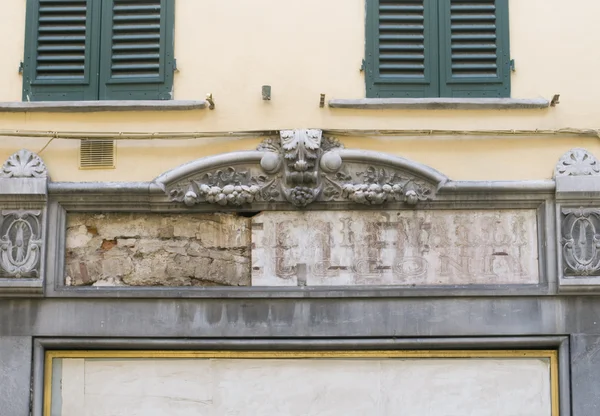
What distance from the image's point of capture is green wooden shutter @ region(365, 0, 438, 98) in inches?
360

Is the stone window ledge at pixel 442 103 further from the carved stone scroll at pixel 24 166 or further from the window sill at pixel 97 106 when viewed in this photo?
the carved stone scroll at pixel 24 166

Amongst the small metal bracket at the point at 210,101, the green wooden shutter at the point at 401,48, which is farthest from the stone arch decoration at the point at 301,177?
the green wooden shutter at the point at 401,48

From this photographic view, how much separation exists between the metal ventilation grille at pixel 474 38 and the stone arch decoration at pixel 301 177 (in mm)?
1113

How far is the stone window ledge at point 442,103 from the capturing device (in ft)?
29.5

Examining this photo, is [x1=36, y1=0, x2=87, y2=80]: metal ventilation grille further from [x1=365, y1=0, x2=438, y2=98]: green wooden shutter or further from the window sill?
[x1=365, y1=0, x2=438, y2=98]: green wooden shutter

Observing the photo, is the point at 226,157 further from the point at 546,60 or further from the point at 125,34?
the point at 546,60

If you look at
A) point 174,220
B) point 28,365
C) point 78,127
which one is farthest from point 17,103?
point 28,365

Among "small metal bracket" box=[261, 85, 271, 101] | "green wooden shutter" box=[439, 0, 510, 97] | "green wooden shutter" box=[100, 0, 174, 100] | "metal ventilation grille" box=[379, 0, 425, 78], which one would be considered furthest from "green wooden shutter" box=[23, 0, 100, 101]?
"green wooden shutter" box=[439, 0, 510, 97]

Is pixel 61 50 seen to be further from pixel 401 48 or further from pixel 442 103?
pixel 442 103

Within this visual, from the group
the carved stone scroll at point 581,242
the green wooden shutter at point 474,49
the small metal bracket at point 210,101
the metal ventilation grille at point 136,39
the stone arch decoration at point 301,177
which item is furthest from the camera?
the metal ventilation grille at point 136,39

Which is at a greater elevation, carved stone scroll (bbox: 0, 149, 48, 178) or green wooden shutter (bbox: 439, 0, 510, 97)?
green wooden shutter (bbox: 439, 0, 510, 97)

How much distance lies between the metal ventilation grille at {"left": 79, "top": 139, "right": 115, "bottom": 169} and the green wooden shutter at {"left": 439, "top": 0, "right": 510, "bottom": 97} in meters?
3.09

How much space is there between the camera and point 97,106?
9.06 metres

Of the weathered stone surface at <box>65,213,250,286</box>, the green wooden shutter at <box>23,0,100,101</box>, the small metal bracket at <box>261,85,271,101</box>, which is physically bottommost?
the weathered stone surface at <box>65,213,250,286</box>
